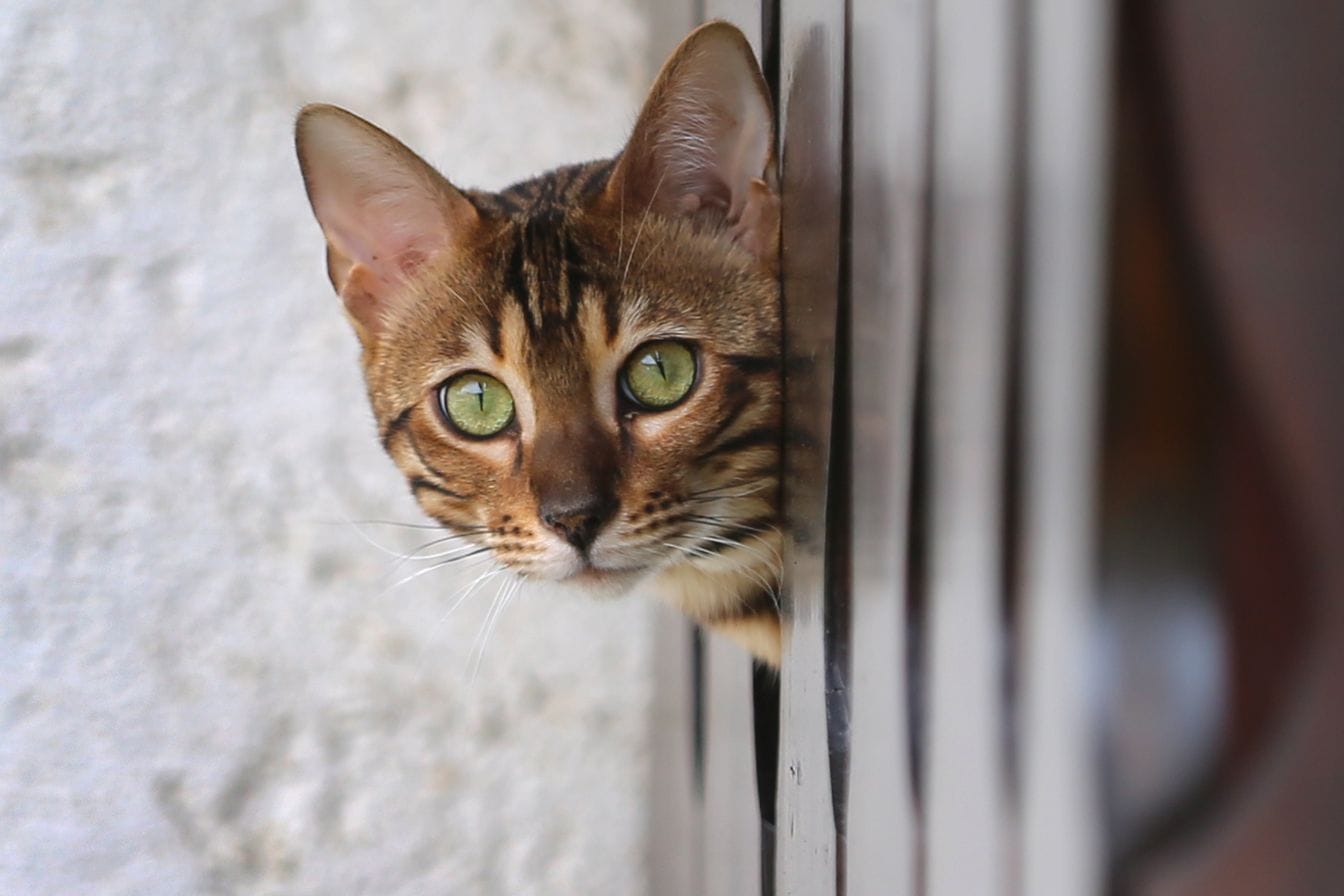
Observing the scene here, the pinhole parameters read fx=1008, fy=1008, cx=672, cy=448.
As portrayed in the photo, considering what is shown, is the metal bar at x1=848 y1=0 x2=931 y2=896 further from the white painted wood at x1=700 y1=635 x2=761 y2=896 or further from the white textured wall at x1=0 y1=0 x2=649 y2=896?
the white textured wall at x1=0 y1=0 x2=649 y2=896

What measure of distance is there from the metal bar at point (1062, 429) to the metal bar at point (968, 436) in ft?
0.06

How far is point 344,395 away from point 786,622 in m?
0.58

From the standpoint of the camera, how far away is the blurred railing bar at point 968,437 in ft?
0.78

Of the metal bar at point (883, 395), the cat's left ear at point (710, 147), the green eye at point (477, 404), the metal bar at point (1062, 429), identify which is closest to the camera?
the metal bar at point (1062, 429)

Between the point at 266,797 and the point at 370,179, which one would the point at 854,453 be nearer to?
the point at 370,179

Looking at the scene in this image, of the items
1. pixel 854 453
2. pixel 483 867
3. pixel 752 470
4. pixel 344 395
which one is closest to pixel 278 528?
pixel 344 395

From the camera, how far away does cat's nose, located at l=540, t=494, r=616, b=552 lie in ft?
1.68

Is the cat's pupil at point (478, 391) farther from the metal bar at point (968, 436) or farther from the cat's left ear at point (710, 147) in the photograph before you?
the metal bar at point (968, 436)

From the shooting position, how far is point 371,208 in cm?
61

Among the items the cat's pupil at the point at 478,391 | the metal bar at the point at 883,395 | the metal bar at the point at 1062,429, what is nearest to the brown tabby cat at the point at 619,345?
the cat's pupil at the point at 478,391

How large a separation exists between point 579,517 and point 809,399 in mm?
145

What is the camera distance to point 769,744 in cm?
50

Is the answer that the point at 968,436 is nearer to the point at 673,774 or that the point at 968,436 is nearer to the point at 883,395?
the point at 883,395

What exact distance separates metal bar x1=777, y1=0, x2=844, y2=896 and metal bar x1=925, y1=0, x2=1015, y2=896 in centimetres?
10
